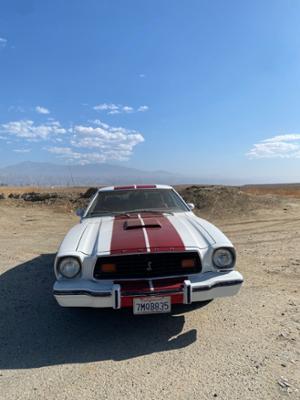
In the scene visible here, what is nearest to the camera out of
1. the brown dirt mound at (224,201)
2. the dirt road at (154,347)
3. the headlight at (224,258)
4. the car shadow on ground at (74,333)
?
the dirt road at (154,347)

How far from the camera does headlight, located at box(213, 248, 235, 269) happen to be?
404 centimetres

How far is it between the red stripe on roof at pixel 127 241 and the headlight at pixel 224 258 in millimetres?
839

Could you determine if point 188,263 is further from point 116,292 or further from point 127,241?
point 116,292

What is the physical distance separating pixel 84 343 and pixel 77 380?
0.72 metres

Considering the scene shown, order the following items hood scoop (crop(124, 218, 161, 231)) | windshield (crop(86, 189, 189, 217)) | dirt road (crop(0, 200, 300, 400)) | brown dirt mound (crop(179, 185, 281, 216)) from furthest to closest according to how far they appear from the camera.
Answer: brown dirt mound (crop(179, 185, 281, 216))
windshield (crop(86, 189, 189, 217))
hood scoop (crop(124, 218, 161, 231))
dirt road (crop(0, 200, 300, 400))

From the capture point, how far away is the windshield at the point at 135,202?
18.8 feet

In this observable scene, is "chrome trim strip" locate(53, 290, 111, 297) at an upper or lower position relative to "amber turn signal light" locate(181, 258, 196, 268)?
lower

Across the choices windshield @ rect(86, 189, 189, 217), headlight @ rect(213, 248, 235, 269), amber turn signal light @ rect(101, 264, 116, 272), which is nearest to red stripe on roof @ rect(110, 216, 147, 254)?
amber turn signal light @ rect(101, 264, 116, 272)

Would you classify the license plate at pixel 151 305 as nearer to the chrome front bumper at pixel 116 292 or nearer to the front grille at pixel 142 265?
the chrome front bumper at pixel 116 292

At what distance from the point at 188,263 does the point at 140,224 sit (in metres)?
0.92

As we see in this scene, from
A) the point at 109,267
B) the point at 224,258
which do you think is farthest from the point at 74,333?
the point at 224,258

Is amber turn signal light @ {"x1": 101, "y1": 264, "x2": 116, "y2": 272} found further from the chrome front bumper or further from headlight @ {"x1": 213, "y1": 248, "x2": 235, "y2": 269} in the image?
headlight @ {"x1": 213, "y1": 248, "x2": 235, "y2": 269}

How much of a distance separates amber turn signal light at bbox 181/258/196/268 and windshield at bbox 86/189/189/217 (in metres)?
1.79

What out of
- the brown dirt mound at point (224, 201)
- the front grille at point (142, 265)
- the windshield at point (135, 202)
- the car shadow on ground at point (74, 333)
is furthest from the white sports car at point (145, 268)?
the brown dirt mound at point (224, 201)
